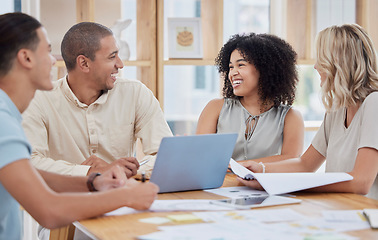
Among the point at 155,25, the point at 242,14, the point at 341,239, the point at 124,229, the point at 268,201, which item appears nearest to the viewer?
the point at 341,239

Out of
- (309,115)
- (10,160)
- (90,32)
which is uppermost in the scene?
(90,32)

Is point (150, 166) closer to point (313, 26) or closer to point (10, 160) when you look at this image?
point (10, 160)

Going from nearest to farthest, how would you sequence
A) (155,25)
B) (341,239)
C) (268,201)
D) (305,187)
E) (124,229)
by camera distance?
(341,239) < (124,229) < (268,201) < (305,187) < (155,25)

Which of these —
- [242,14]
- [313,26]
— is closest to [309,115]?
[313,26]

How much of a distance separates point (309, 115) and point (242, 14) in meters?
0.98

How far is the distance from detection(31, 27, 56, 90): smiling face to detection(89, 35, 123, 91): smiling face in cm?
99

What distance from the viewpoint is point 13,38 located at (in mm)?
1386

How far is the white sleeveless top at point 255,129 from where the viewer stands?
2.54m

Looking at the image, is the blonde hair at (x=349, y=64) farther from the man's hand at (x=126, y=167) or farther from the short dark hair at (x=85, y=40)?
the short dark hair at (x=85, y=40)

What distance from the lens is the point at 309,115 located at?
4125mm

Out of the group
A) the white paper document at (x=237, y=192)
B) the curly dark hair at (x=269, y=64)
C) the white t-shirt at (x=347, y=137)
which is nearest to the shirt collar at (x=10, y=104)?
the white paper document at (x=237, y=192)

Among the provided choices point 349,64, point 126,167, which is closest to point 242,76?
point 349,64

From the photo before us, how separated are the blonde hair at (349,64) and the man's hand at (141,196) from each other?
→ 98 centimetres

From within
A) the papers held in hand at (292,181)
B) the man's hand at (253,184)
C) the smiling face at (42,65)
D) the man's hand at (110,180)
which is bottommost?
the man's hand at (253,184)
